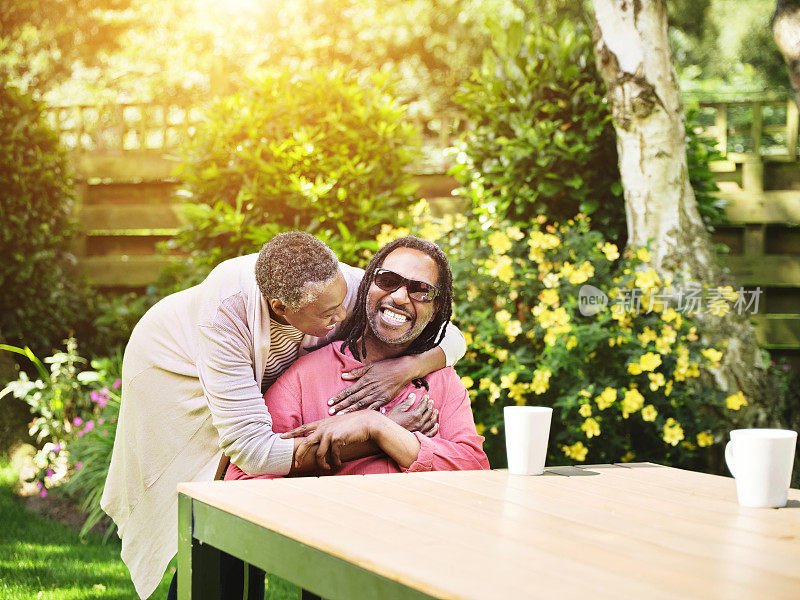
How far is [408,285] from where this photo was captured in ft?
8.64

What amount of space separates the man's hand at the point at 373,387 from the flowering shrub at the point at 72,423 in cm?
261

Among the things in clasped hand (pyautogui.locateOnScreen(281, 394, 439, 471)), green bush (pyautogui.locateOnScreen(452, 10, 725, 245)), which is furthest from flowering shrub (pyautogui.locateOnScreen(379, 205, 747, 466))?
clasped hand (pyautogui.locateOnScreen(281, 394, 439, 471))

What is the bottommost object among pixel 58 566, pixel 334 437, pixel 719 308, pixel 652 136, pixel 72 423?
pixel 58 566

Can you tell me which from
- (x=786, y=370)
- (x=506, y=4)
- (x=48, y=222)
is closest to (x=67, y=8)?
(x=506, y=4)

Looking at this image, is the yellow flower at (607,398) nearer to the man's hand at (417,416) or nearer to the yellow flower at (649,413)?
the yellow flower at (649,413)

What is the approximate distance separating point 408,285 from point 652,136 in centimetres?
272

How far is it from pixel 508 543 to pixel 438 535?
0.37 ft

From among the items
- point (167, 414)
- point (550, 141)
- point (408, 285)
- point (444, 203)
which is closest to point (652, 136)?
point (550, 141)

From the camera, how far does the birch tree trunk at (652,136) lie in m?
4.84

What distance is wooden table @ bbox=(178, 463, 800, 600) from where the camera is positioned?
4.01ft

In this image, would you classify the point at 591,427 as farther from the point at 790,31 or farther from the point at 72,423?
the point at 72,423

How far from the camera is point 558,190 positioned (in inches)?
205

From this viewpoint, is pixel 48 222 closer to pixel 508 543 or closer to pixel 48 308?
pixel 48 308

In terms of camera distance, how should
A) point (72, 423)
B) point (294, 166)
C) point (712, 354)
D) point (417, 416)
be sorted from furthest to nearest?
1. point (72, 423)
2. point (294, 166)
3. point (712, 354)
4. point (417, 416)
